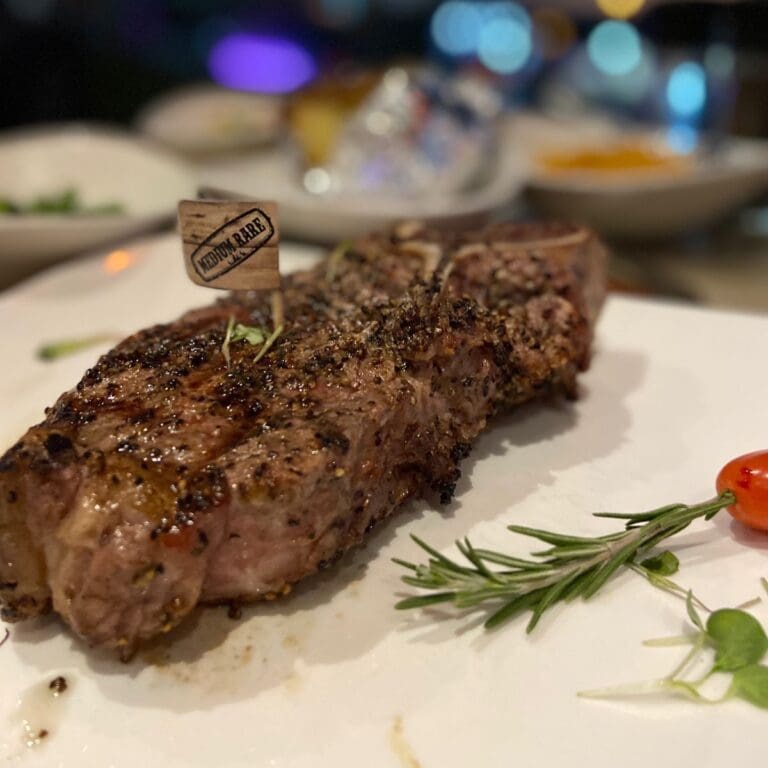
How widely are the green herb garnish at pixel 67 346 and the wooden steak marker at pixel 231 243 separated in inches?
44.1

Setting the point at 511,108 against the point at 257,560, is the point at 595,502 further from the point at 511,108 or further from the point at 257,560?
the point at 511,108

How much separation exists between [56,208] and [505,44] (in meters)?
6.81

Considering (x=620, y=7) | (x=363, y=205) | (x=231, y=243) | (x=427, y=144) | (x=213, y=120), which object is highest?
(x=231, y=243)

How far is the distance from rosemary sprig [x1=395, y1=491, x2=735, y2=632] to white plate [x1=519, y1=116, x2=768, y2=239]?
121 inches

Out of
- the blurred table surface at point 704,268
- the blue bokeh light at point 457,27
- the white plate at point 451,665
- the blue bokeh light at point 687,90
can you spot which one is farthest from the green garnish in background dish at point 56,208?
the blue bokeh light at point 457,27

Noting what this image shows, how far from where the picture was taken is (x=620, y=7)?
8.80 meters

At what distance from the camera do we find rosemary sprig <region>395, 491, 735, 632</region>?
186cm

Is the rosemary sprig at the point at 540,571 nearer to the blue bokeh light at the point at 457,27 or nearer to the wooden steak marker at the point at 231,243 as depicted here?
the wooden steak marker at the point at 231,243

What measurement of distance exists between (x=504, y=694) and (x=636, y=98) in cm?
723

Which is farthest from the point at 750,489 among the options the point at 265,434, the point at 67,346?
the point at 67,346

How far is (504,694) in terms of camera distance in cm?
175

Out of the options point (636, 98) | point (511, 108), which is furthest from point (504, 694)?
point (636, 98)

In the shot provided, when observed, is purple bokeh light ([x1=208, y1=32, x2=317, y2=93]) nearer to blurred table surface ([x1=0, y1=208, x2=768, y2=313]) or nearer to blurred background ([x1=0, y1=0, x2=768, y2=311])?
blurred background ([x1=0, y1=0, x2=768, y2=311])

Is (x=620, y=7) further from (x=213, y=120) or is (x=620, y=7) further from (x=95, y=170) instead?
(x=95, y=170)
